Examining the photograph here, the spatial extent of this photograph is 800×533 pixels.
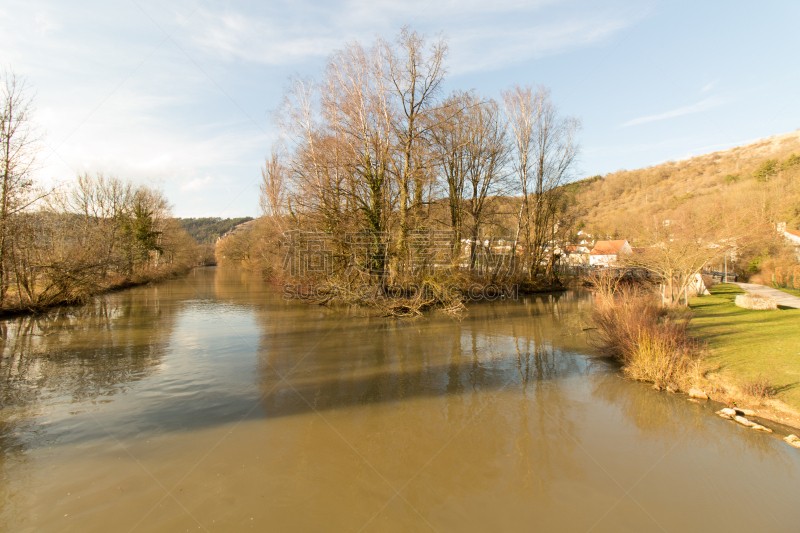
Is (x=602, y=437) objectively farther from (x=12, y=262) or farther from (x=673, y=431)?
(x=12, y=262)

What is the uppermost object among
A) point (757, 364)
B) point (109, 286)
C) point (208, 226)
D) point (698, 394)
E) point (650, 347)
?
point (208, 226)

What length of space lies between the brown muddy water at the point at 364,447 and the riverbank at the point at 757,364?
2.70 ft

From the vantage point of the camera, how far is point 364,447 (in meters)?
5.63

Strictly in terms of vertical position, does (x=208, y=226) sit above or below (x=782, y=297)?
above

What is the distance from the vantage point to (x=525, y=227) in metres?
28.1

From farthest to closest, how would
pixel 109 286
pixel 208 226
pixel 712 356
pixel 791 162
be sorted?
1. pixel 208 226
2. pixel 791 162
3. pixel 109 286
4. pixel 712 356

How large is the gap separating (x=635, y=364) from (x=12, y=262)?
74.5ft

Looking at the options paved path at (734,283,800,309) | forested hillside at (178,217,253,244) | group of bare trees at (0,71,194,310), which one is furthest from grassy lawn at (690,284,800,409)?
forested hillside at (178,217,253,244)

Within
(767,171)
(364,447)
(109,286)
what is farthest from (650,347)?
(767,171)

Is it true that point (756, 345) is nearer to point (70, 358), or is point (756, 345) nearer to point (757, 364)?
point (757, 364)

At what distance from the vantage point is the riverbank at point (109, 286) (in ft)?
52.2

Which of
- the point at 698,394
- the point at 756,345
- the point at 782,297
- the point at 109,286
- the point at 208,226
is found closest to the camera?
the point at 698,394

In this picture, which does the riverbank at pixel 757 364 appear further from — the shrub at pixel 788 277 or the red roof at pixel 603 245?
the red roof at pixel 603 245

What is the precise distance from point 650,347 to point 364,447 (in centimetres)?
684
